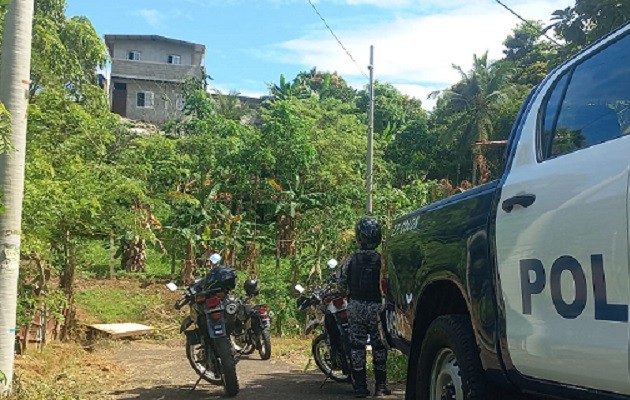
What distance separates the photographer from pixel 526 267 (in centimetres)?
304

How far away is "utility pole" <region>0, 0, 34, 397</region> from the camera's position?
6.18 metres

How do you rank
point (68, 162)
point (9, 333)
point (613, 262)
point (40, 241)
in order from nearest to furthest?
point (613, 262) < point (9, 333) < point (40, 241) < point (68, 162)

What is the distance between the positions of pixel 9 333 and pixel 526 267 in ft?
15.4

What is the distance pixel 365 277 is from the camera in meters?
7.48

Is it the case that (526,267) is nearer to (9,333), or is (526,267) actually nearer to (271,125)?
(9,333)

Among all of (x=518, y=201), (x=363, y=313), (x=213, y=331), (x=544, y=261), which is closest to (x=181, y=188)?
(x=213, y=331)

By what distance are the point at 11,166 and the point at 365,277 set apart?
3.41m

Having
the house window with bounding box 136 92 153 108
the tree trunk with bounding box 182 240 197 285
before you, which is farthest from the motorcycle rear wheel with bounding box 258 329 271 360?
the house window with bounding box 136 92 153 108

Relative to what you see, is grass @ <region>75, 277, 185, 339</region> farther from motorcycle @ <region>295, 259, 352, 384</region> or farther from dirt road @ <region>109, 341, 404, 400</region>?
motorcycle @ <region>295, 259, 352, 384</region>

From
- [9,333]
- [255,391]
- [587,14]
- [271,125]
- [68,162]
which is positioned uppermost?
[271,125]

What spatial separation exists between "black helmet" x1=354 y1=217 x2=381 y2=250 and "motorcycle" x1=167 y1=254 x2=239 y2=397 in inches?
53.9

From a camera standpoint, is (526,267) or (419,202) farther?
(419,202)

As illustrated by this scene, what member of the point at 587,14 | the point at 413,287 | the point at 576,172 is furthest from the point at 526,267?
the point at 587,14

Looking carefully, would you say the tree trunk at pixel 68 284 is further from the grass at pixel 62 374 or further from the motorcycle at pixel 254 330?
the motorcycle at pixel 254 330
